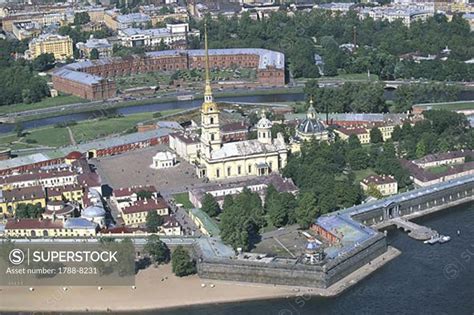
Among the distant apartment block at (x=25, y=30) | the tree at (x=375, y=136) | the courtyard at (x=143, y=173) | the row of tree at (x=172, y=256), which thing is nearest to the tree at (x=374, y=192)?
the courtyard at (x=143, y=173)

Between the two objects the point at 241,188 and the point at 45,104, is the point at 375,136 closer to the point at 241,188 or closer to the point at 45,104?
the point at 241,188

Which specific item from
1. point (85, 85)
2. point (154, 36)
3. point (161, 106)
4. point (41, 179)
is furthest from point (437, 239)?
point (154, 36)

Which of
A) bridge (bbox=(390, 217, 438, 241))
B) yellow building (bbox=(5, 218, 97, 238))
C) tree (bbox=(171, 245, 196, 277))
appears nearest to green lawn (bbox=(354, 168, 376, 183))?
bridge (bbox=(390, 217, 438, 241))

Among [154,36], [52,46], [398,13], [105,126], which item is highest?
[398,13]

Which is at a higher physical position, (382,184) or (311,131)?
(311,131)

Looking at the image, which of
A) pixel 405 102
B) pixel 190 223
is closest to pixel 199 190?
pixel 190 223

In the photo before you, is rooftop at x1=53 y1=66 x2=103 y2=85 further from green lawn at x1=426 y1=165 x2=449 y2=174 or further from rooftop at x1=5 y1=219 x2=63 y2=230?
green lawn at x1=426 y1=165 x2=449 y2=174
